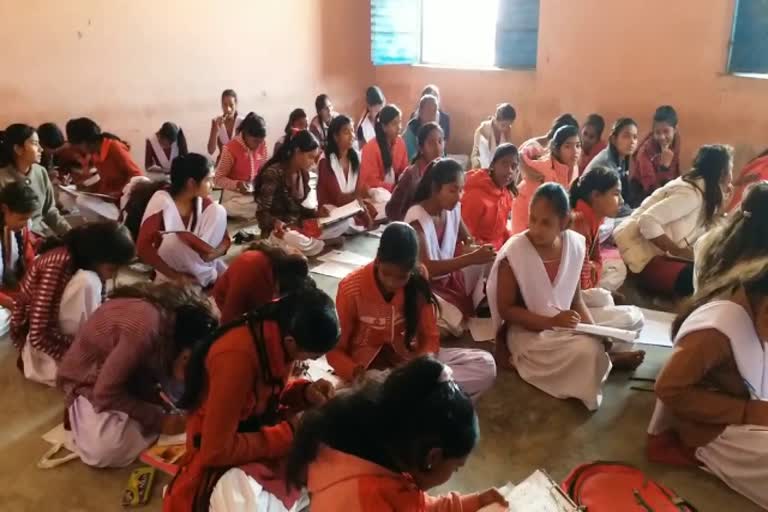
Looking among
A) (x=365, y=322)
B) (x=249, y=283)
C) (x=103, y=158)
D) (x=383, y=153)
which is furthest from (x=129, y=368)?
(x=383, y=153)

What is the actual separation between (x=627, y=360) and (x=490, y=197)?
1.17m

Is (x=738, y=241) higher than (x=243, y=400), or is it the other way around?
A: (x=738, y=241)

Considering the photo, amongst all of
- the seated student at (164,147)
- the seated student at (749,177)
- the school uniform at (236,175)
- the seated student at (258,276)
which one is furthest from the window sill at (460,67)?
the seated student at (258,276)

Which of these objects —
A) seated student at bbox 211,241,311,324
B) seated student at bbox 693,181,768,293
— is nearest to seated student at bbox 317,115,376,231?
seated student at bbox 211,241,311,324

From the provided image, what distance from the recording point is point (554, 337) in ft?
8.99

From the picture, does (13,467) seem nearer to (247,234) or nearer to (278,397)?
(278,397)

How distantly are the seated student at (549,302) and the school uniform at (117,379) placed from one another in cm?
139

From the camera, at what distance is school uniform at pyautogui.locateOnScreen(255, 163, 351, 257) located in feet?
13.9

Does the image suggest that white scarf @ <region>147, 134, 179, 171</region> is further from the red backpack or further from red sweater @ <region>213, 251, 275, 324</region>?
the red backpack

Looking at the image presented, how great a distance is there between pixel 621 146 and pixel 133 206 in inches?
129

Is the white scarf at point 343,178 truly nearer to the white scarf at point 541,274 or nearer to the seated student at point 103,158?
the seated student at point 103,158

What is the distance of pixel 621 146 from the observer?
472 cm

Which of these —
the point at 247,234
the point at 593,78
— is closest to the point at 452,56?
the point at 593,78

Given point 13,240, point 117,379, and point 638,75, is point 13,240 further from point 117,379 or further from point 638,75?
point 638,75
